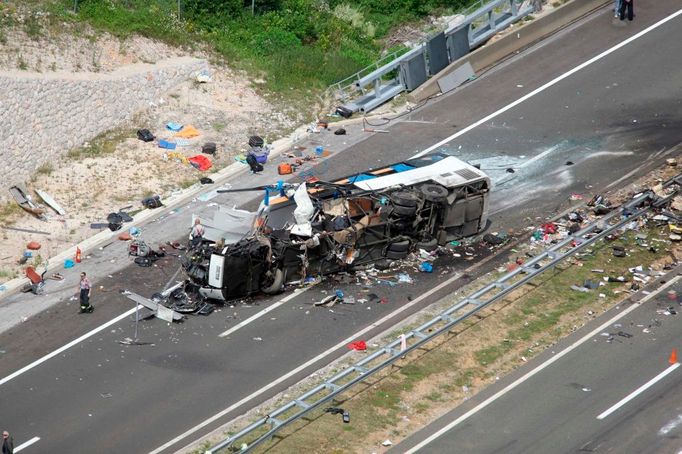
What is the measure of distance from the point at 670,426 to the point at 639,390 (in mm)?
1254

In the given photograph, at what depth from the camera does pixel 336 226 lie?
93.7 feet

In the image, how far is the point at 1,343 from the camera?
27.0m

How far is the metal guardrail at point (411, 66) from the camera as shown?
36.5 metres

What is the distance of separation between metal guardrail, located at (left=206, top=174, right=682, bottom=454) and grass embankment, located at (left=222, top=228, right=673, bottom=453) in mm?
298

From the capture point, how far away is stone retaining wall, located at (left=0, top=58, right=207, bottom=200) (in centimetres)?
3209

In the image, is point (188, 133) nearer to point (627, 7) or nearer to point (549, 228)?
point (549, 228)

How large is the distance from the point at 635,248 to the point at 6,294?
45.9 ft

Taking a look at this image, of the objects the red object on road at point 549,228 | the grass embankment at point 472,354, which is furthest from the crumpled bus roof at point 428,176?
the grass embankment at point 472,354

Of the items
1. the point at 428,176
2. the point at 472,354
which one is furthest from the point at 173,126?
the point at 472,354

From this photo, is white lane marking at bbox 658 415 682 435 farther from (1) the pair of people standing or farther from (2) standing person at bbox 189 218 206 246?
(1) the pair of people standing

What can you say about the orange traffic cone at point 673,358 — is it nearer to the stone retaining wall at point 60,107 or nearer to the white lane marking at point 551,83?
the white lane marking at point 551,83

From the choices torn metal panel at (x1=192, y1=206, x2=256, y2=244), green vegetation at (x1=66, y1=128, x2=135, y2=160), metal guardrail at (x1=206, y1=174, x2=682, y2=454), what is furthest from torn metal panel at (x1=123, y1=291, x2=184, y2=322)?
green vegetation at (x1=66, y1=128, x2=135, y2=160)

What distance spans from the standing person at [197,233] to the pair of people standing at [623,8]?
666 inches

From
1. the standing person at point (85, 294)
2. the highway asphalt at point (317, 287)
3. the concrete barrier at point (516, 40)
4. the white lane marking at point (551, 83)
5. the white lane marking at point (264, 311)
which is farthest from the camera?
the concrete barrier at point (516, 40)
